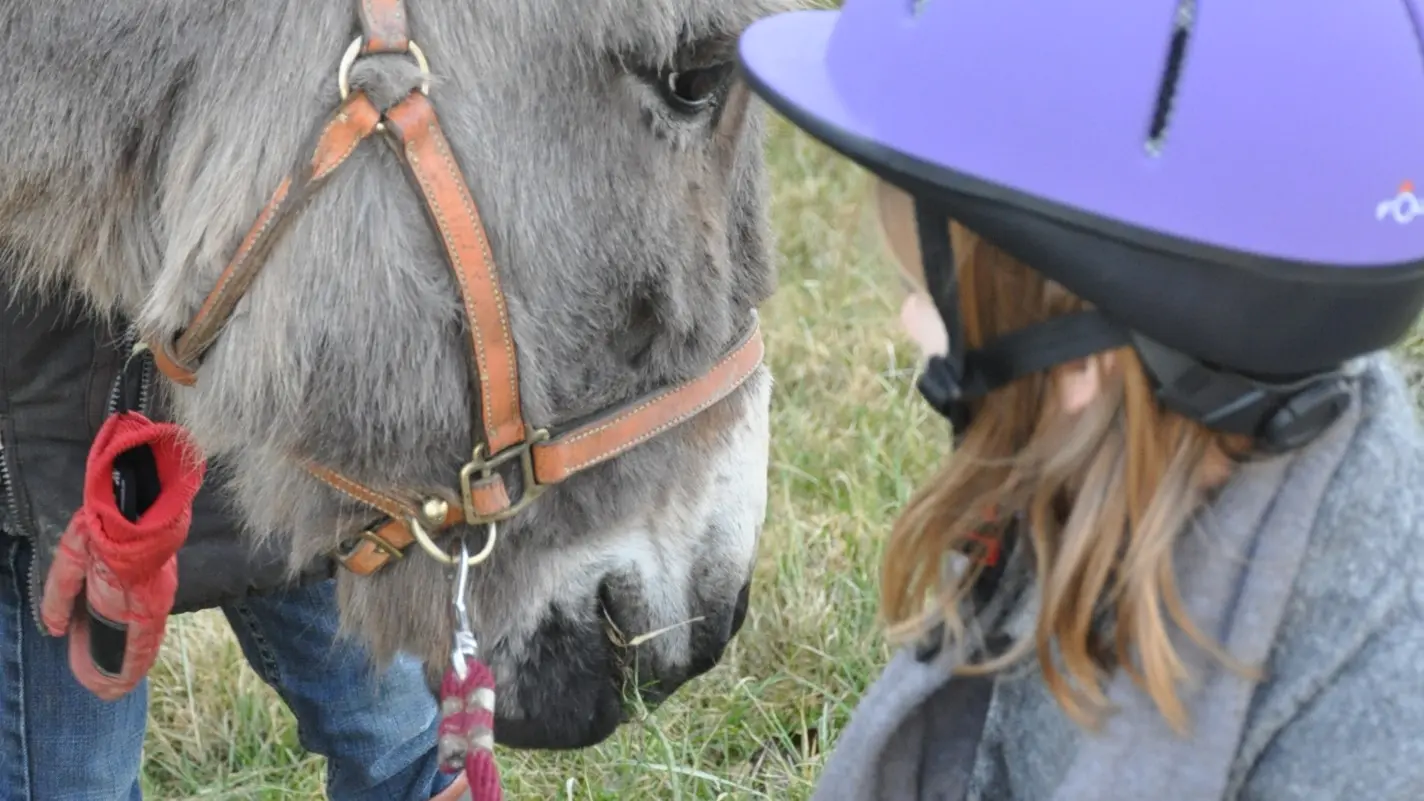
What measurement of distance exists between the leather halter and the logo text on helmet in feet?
2.60

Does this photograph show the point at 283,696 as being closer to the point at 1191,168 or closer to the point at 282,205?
the point at 282,205

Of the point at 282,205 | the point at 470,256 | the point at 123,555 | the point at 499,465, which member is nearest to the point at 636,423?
the point at 499,465

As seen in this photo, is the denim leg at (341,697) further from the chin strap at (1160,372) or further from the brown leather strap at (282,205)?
the chin strap at (1160,372)

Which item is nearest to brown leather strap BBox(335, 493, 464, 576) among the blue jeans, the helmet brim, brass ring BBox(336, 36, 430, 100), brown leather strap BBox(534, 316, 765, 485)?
brown leather strap BBox(534, 316, 765, 485)

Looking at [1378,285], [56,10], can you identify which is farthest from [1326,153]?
[56,10]

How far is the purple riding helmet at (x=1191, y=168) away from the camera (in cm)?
93

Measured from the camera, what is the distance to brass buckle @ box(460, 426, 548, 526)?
1446 mm

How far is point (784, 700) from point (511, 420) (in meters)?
1.39

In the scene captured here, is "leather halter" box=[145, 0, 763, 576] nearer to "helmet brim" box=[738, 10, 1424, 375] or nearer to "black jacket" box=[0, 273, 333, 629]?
"black jacket" box=[0, 273, 333, 629]

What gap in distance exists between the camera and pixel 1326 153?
93cm

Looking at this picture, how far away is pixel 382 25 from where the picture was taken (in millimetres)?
1267

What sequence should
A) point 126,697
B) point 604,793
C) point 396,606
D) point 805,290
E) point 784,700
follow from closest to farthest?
point 396,606 → point 126,697 → point 604,793 → point 784,700 → point 805,290

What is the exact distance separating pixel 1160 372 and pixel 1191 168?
0.50 ft

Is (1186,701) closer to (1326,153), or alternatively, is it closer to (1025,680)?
(1025,680)
